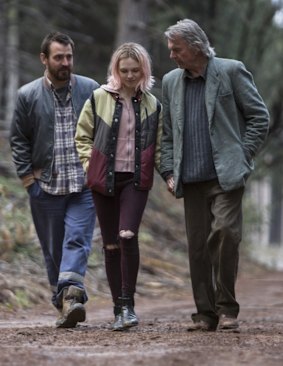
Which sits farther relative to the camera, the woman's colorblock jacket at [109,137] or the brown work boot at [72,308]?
the brown work boot at [72,308]

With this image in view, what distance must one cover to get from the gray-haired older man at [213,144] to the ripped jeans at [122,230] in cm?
31

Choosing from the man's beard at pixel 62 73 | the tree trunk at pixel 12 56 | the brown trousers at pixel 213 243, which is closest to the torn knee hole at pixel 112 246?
the brown trousers at pixel 213 243

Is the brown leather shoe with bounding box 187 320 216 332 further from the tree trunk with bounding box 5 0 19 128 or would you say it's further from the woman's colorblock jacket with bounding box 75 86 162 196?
the tree trunk with bounding box 5 0 19 128

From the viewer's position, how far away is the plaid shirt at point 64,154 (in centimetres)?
796

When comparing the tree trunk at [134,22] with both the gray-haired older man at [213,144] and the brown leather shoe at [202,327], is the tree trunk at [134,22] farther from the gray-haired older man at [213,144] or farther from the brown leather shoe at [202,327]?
the brown leather shoe at [202,327]

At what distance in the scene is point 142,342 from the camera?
6445 mm

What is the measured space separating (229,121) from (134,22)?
1102 centimetres

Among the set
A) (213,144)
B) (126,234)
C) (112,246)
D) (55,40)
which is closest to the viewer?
(213,144)

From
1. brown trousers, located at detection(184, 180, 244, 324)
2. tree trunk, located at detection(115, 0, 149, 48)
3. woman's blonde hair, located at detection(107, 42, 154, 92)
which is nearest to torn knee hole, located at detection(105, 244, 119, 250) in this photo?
brown trousers, located at detection(184, 180, 244, 324)

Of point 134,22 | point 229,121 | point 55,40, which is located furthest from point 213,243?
point 134,22

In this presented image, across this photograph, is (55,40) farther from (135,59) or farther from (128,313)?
(128,313)

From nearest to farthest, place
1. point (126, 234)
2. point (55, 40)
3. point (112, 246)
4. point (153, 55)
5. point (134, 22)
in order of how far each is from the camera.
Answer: point (126, 234) < point (112, 246) < point (55, 40) < point (134, 22) < point (153, 55)

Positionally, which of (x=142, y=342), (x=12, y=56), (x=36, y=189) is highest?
(x=12, y=56)

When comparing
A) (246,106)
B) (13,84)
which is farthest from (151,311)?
(13,84)
